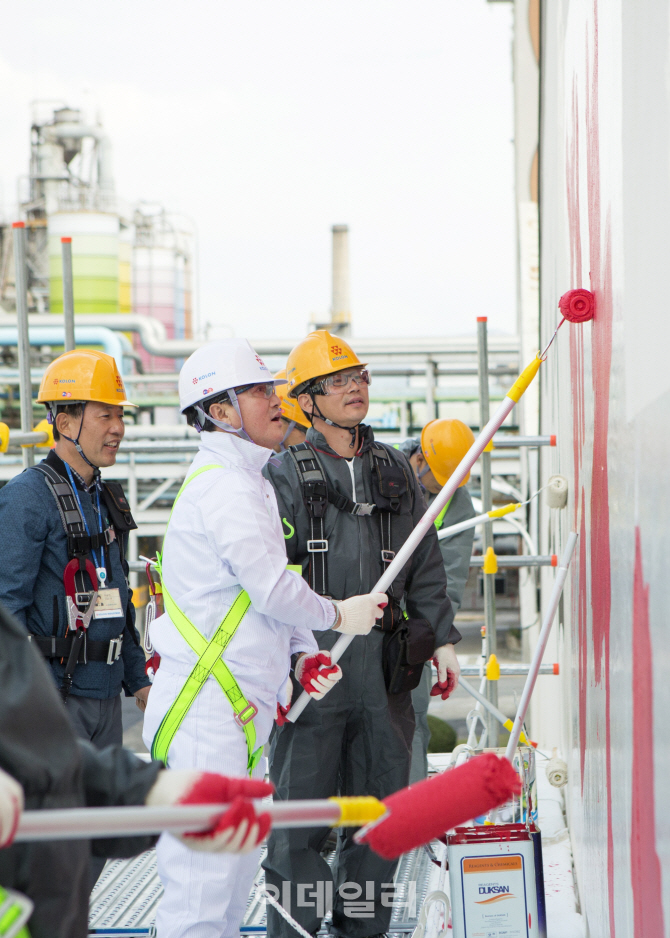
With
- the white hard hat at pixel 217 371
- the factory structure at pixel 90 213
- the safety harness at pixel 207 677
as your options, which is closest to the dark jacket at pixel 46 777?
the safety harness at pixel 207 677

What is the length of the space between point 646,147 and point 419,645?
6.55 ft

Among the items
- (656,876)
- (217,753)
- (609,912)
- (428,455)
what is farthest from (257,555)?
(428,455)

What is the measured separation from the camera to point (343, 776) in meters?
3.35

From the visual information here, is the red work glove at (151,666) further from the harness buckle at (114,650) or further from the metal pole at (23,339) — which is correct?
the metal pole at (23,339)

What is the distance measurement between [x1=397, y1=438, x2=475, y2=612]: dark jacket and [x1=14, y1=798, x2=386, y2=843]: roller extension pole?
3403mm

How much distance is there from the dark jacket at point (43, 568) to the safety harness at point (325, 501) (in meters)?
0.69

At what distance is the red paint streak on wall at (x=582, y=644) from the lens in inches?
119

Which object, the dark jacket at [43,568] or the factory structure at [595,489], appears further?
the dark jacket at [43,568]

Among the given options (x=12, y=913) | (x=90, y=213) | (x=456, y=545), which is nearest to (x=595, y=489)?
(x=12, y=913)

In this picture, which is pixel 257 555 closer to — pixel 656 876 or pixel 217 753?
pixel 217 753

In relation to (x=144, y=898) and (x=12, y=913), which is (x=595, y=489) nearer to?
(x=12, y=913)

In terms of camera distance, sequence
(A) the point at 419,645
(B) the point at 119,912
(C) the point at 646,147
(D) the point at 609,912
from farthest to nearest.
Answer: (B) the point at 119,912 < (A) the point at 419,645 < (D) the point at 609,912 < (C) the point at 646,147

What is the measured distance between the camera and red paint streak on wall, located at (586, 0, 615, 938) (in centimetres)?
220

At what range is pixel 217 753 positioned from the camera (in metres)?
2.59
